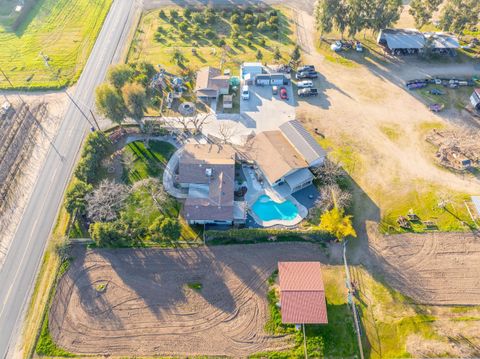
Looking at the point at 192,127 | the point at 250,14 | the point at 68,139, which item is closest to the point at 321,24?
the point at 250,14

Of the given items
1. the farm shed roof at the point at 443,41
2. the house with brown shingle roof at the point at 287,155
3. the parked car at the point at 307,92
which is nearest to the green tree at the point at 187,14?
the parked car at the point at 307,92

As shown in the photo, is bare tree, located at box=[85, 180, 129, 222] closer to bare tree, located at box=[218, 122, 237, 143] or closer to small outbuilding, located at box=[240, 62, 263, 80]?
bare tree, located at box=[218, 122, 237, 143]

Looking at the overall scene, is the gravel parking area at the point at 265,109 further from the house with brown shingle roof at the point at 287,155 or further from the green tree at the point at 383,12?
the green tree at the point at 383,12

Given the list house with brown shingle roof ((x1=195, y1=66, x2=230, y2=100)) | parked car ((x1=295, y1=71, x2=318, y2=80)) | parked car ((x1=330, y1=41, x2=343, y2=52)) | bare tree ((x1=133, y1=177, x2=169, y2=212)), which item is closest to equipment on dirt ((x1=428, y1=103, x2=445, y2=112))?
parked car ((x1=295, y1=71, x2=318, y2=80))

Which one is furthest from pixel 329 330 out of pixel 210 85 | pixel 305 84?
pixel 210 85

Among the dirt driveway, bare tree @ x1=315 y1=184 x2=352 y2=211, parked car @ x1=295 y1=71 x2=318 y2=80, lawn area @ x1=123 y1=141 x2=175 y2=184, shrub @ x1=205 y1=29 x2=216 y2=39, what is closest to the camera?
the dirt driveway

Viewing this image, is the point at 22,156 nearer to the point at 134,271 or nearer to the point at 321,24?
the point at 134,271
